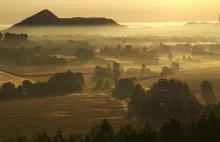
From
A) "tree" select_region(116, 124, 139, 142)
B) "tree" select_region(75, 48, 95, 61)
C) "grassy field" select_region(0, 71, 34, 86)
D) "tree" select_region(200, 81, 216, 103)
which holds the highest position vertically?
"tree" select_region(75, 48, 95, 61)

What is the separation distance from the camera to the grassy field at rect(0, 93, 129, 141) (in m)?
46.8

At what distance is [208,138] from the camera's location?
30.9m

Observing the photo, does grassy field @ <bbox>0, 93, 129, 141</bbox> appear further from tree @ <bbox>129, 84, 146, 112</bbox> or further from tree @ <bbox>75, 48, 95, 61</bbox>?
tree @ <bbox>75, 48, 95, 61</bbox>

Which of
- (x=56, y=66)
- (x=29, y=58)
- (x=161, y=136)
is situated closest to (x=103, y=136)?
(x=161, y=136)

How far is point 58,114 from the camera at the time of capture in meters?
53.8

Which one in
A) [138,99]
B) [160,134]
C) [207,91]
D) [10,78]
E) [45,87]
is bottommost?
[207,91]

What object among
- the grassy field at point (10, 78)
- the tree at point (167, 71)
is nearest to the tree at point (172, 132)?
→ the grassy field at point (10, 78)

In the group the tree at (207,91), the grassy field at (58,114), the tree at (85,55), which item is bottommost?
the grassy field at (58,114)

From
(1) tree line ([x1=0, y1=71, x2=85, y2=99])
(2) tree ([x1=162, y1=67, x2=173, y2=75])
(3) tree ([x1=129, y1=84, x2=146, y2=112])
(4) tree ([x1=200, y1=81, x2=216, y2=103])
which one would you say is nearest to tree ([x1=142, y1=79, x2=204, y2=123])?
(3) tree ([x1=129, y1=84, x2=146, y2=112])

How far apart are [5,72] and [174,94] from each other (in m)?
52.8

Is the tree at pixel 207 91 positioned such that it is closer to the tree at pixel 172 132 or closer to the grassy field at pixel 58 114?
the grassy field at pixel 58 114

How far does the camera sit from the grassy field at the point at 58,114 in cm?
4681

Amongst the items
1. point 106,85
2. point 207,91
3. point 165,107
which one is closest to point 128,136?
point 165,107

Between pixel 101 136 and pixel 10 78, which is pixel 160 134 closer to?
pixel 101 136
